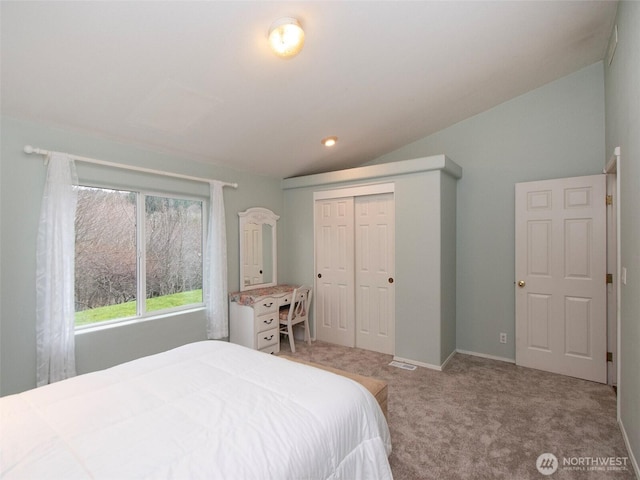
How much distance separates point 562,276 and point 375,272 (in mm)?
1911

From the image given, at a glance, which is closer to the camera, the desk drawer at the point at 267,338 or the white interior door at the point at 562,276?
the white interior door at the point at 562,276

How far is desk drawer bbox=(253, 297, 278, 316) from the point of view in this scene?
3.66 m

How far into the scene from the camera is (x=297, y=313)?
4.14 meters

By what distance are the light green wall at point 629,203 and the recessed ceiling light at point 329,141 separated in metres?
2.41

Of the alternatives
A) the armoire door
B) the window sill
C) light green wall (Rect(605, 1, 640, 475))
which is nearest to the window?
the window sill

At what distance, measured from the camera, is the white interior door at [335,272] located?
4.12 meters

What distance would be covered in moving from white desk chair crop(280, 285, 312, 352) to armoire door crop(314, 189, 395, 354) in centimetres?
22

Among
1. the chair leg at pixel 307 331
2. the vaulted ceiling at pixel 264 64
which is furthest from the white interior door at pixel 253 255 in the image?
the vaulted ceiling at pixel 264 64

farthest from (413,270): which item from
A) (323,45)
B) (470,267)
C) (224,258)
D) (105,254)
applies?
(105,254)

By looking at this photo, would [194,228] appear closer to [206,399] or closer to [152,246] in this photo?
[152,246]

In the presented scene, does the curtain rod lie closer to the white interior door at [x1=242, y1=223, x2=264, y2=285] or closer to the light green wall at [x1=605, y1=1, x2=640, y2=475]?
the white interior door at [x1=242, y1=223, x2=264, y2=285]

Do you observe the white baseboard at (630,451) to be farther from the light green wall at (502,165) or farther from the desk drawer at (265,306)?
the desk drawer at (265,306)

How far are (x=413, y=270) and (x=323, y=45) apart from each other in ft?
7.81

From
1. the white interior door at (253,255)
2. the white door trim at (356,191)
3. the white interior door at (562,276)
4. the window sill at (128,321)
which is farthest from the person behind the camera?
the white interior door at (253,255)
